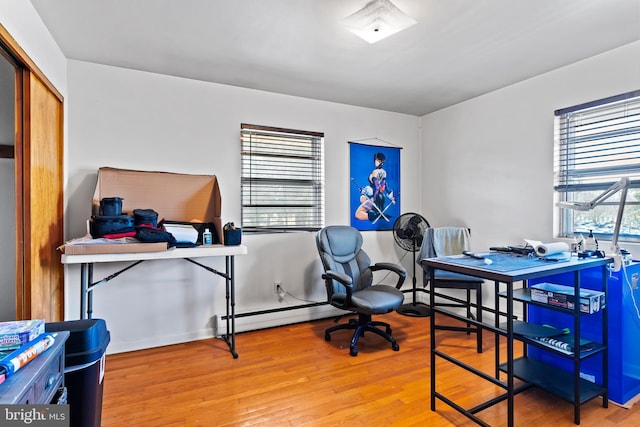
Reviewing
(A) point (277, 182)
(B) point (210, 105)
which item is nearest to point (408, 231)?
(A) point (277, 182)

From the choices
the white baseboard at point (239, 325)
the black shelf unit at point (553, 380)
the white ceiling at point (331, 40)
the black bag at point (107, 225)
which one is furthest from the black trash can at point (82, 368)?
the black shelf unit at point (553, 380)

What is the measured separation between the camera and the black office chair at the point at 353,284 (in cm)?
295

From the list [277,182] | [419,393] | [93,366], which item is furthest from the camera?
[277,182]

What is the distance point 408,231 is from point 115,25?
3327 millimetres

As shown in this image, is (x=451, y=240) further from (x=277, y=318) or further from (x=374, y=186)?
(x=277, y=318)

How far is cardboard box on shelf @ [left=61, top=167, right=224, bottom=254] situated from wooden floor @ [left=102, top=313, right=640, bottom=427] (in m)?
1.06

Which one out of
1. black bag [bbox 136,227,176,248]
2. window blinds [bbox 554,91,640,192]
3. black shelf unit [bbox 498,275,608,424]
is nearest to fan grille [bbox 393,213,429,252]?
window blinds [bbox 554,91,640,192]

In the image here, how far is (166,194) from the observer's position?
3055 mm

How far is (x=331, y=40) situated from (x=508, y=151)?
2149 millimetres

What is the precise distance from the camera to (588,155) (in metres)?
2.83

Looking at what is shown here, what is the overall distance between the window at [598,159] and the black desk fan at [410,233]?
1.38m

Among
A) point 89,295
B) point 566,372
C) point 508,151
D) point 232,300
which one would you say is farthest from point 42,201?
point 508,151

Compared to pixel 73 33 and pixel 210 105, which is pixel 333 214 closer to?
pixel 210 105

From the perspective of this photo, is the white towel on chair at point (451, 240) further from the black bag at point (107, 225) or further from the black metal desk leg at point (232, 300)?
the black bag at point (107, 225)
